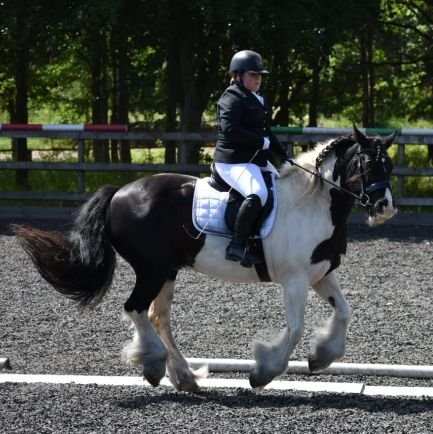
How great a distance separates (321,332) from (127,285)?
13.1 ft

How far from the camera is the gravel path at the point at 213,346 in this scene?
5793mm

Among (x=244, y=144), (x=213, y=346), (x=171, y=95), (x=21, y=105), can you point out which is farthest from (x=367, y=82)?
(x=244, y=144)

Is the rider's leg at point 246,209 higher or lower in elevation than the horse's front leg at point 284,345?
higher

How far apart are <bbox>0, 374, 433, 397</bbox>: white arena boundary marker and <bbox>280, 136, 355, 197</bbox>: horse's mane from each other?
1.26 m

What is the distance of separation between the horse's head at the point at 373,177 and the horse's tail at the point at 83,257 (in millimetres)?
1741

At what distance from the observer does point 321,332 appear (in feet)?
21.8

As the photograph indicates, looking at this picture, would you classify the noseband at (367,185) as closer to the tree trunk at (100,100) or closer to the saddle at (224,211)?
the saddle at (224,211)

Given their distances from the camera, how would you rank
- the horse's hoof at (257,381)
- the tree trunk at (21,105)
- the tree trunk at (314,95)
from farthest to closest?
the tree trunk at (314,95), the tree trunk at (21,105), the horse's hoof at (257,381)

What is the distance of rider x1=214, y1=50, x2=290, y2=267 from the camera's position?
6617 mm

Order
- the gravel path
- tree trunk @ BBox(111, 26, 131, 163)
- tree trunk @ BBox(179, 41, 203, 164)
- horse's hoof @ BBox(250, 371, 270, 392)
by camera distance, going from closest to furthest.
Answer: the gravel path
horse's hoof @ BBox(250, 371, 270, 392)
tree trunk @ BBox(179, 41, 203, 164)
tree trunk @ BBox(111, 26, 131, 163)

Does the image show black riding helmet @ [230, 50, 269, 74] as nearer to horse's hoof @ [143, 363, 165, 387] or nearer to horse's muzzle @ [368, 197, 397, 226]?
horse's muzzle @ [368, 197, 397, 226]

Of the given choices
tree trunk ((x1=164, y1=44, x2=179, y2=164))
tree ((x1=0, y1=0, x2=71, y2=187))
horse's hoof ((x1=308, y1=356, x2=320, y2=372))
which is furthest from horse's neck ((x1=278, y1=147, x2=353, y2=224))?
tree trunk ((x1=164, y1=44, x2=179, y2=164))

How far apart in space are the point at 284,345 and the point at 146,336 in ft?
3.11

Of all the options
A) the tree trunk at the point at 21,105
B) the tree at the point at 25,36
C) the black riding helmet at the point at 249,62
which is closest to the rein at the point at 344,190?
the black riding helmet at the point at 249,62
